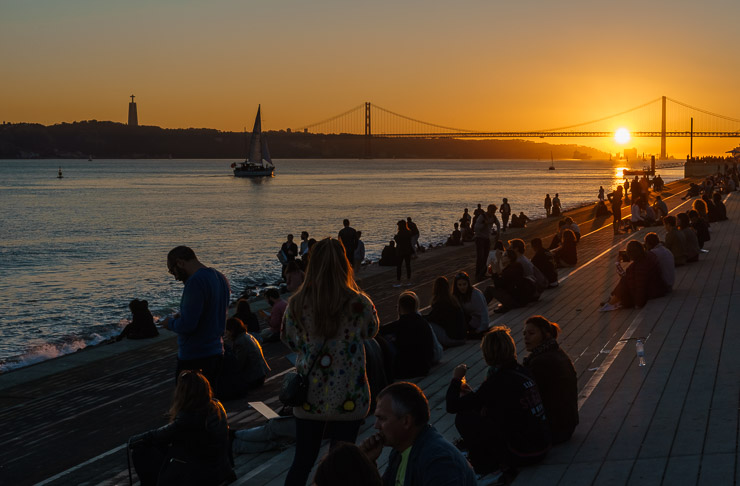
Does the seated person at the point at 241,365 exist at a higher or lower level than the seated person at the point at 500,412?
lower

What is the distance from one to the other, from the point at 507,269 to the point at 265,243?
3378cm

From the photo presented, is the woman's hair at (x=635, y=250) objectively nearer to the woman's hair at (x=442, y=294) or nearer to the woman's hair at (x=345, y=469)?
the woman's hair at (x=442, y=294)

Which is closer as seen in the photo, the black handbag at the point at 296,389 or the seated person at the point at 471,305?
the black handbag at the point at 296,389

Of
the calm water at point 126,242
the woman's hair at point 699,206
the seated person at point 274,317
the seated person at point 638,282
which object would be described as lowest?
the calm water at point 126,242

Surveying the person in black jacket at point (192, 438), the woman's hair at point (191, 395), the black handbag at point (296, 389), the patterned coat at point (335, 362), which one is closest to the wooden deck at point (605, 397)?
the person in black jacket at point (192, 438)

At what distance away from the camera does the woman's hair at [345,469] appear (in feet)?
8.32

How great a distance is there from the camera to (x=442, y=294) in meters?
9.62

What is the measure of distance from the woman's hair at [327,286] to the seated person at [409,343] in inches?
160

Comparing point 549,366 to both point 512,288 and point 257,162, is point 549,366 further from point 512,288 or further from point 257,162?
point 257,162

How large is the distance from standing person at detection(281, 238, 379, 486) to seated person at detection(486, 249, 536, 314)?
8134 millimetres

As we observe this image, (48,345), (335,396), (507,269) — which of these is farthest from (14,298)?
(335,396)

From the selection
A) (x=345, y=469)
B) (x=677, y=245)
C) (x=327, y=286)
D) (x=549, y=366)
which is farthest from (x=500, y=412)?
(x=677, y=245)

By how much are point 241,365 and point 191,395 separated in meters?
4.13

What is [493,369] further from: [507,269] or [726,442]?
[507,269]
